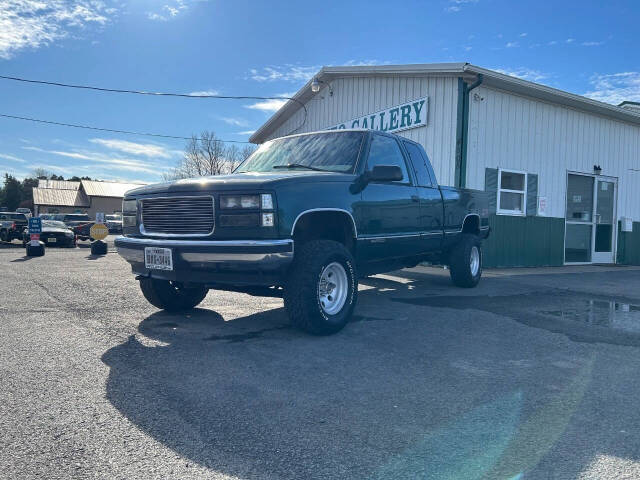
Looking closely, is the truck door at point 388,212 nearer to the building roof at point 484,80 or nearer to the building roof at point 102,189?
the building roof at point 484,80

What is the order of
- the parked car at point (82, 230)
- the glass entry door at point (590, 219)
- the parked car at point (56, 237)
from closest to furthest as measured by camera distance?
A: the glass entry door at point (590, 219) < the parked car at point (56, 237) < the parked car at point (82, 230)

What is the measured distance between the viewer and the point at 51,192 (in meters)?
69.0

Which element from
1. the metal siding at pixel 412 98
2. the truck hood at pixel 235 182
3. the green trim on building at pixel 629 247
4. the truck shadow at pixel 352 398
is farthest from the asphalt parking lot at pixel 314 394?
the green trim on building at pixel 629 247

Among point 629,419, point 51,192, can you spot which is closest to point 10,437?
point 629,419

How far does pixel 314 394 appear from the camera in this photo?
10.8 feet

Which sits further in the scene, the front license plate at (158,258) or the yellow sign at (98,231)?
the yellow sign at (98,231)

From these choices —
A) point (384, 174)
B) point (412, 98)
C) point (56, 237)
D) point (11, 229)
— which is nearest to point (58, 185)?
point (11, 229)

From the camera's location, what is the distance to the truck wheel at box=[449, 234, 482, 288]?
→ 7949 millimetres

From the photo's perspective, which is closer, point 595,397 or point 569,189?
point 595,397

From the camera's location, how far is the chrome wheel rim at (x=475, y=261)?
8227 mm

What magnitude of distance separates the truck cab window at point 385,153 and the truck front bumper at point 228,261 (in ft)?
6.13

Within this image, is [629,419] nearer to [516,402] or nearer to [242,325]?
[516,402]

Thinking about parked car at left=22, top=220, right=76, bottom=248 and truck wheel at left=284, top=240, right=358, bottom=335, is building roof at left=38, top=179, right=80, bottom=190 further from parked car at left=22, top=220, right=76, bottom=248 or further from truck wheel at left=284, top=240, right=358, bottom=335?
truck wheel at left=284, top=240, right=358, bottom=335

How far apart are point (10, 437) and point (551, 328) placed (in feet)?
15.9
